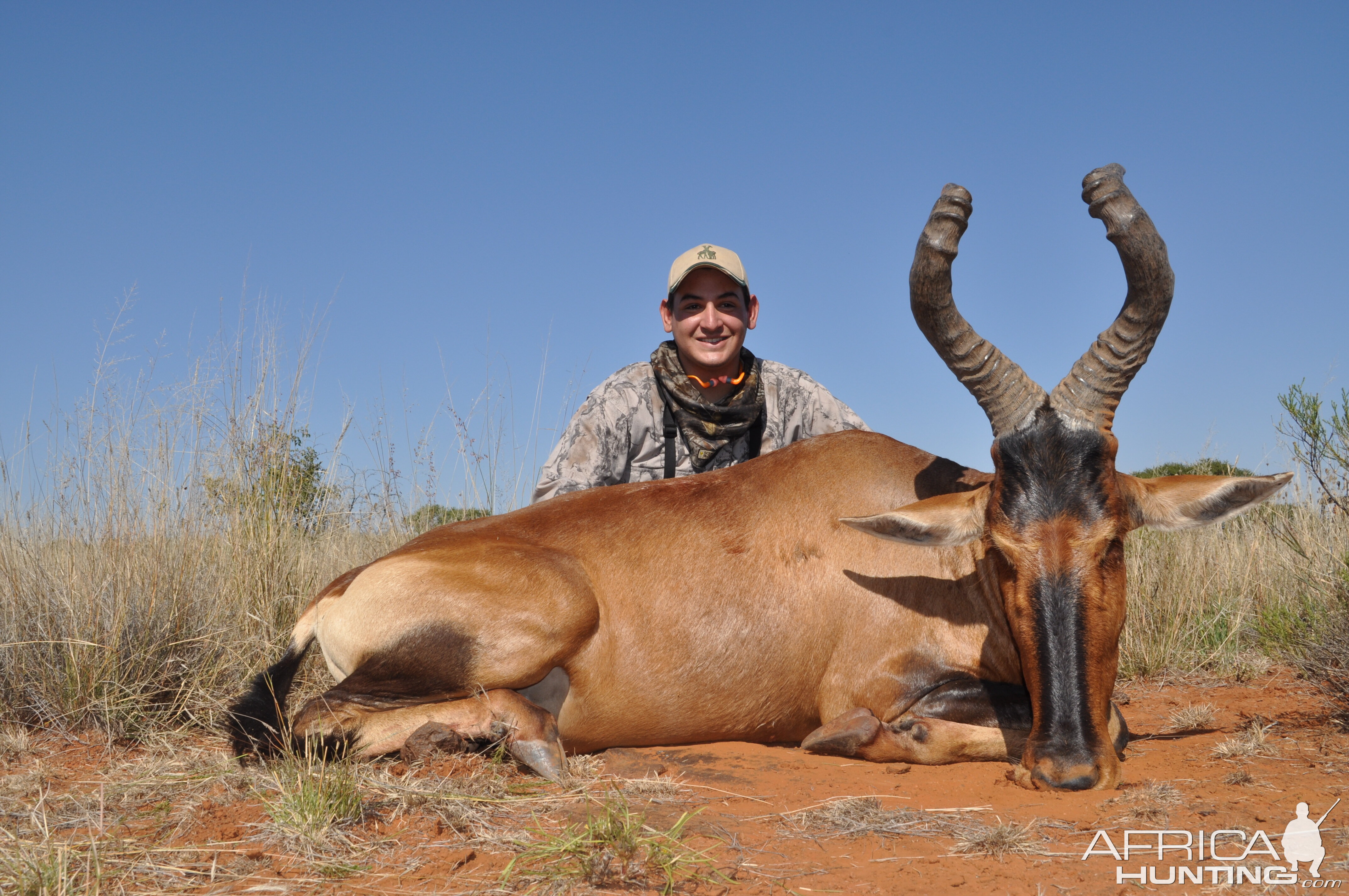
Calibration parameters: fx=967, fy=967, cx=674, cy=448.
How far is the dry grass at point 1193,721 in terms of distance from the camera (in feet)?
16.2

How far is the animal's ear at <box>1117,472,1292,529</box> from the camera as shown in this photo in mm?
4137

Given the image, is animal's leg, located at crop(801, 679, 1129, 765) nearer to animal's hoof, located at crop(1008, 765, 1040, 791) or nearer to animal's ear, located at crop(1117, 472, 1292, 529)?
animal's hoof, located at crop(1008, 765, 1040, 791)

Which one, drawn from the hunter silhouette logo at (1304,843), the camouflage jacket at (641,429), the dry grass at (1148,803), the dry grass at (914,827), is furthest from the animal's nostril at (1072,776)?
the camouflage jacket at (641,429)

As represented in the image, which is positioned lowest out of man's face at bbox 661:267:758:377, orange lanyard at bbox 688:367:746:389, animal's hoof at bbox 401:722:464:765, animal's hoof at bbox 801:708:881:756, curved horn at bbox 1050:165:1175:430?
animal's hoof at bbox 801:708:881:756

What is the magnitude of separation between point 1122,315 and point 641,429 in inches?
150

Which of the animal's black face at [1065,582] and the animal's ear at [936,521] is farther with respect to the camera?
the animal's ear at [936,521]

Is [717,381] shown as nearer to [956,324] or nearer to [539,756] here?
[956,324]

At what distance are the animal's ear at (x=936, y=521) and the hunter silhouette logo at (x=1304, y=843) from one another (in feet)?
5.21

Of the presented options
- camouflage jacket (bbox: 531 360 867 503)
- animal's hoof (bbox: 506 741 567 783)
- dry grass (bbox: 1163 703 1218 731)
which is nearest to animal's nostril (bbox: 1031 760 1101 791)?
dry grass (bbox: 1163 703 1218 731)

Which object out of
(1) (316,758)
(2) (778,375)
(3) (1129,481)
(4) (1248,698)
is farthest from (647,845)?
(2) (778,375)

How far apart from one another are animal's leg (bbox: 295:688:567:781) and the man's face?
3761mm

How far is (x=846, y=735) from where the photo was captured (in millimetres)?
4422

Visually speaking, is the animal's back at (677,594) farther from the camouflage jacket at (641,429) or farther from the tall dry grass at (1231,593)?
the tall dry grass at (1231,593)

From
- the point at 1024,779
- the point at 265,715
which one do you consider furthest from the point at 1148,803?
the point at 265,715
